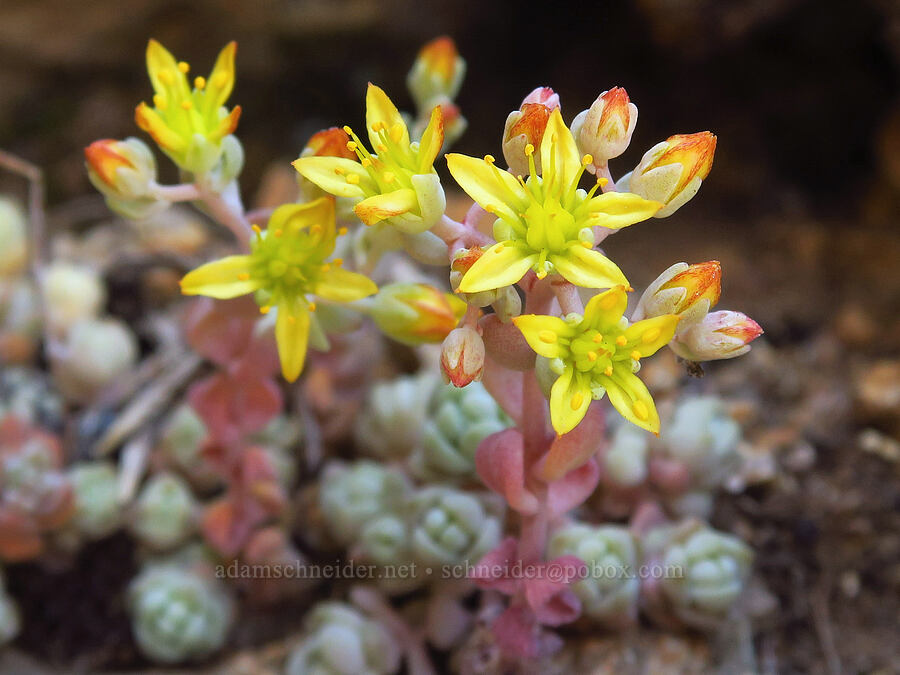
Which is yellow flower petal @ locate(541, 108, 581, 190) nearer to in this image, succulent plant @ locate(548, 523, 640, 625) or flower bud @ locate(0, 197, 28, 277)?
succulent plant @ locate(548, 523, 640, 625)

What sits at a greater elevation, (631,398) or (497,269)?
(497,269)

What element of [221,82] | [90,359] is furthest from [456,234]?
[90,359]

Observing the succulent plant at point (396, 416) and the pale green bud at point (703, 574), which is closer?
the pale green bud at point (703, 574)

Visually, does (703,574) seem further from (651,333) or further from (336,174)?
(336,174)

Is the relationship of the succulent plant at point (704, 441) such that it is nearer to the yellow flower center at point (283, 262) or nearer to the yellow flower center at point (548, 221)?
the yellow flower center at point (548, 221)

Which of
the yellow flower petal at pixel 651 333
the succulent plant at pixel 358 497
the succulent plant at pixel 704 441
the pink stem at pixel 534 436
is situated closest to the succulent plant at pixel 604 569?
the pink stem at pixel 534 436
